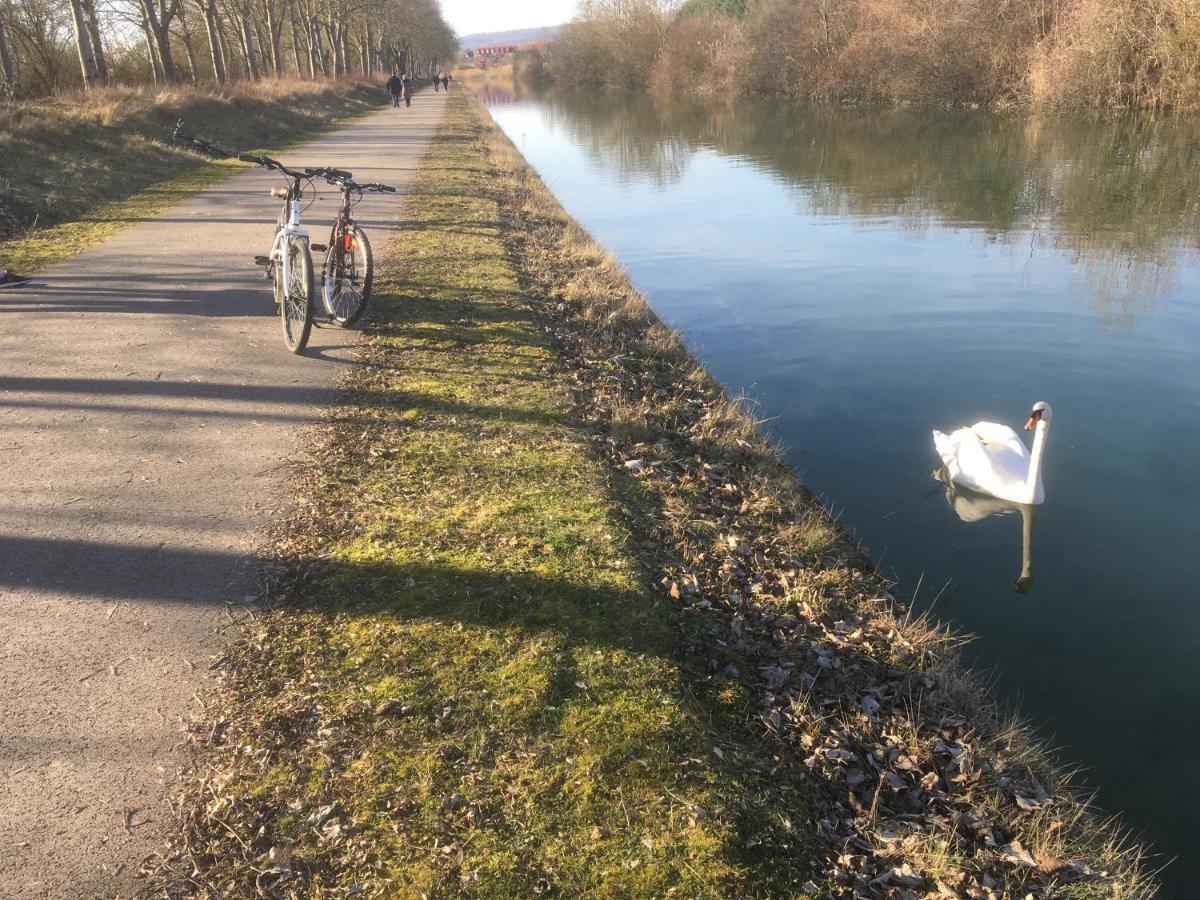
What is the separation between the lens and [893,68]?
42.2m

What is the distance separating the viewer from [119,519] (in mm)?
4898

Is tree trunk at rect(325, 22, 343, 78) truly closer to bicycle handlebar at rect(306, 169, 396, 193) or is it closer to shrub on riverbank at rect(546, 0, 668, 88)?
shrub on riverbank at rect(546, 0, 668, 88)

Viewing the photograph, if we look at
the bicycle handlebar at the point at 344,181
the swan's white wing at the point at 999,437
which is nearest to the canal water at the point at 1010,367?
the swan's white wing at the point at 999,437

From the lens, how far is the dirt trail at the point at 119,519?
314 centimetres

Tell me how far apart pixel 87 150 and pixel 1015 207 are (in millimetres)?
19281

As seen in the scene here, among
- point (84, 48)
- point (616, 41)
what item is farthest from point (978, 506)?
point (616, 41)

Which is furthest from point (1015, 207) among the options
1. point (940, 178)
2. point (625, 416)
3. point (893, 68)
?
point (893, 68)

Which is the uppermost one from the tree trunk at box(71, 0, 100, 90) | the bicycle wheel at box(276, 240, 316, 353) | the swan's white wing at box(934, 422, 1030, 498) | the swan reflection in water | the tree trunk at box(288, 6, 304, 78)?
the tree trunk at box(288, 6, 304, 78)

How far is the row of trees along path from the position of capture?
24978 mm

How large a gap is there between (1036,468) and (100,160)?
17502mm

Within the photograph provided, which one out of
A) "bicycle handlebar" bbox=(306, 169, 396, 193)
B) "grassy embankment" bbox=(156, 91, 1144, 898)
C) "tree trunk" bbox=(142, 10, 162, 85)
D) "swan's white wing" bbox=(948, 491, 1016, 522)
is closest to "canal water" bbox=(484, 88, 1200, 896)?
"swan's white wing" bbox=(948, 491, 1016, 522)

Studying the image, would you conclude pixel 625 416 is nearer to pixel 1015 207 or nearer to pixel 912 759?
pixel 912 759

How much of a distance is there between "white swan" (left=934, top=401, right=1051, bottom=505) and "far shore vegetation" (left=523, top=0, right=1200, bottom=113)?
90.4ft

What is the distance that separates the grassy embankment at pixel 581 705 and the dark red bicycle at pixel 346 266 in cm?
157
